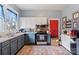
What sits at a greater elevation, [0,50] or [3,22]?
[3,22]

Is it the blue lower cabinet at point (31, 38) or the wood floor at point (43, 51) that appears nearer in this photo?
the wood floor at point (43, 51)

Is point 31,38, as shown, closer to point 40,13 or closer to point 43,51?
point 40,13

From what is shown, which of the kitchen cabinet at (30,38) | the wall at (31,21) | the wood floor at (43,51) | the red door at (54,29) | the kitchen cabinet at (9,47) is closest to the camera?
the kitchen cabinet at (9,47)

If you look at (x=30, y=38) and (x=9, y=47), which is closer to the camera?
(x=9, y=47)

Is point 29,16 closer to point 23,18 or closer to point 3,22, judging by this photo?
point 23,18

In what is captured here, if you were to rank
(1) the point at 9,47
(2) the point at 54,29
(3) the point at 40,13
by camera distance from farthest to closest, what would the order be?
(2) the point at 54,29, (3) the point at 40,13, (1) the point at 9,47

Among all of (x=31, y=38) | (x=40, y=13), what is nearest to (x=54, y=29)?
(x=40, y=13)

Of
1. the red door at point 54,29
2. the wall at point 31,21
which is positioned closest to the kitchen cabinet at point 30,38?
the wall at point 31,21

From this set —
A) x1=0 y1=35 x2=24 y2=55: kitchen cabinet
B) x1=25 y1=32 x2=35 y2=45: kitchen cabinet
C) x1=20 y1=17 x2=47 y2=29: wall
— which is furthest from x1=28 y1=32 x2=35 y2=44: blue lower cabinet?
x1=0 y1=35 x2=24 y2=55: kitchen cabinet

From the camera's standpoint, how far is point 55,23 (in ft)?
48.4

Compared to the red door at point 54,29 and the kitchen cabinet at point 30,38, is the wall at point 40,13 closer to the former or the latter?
the kitchen cabinet at point 30,38

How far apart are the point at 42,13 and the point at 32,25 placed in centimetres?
118
